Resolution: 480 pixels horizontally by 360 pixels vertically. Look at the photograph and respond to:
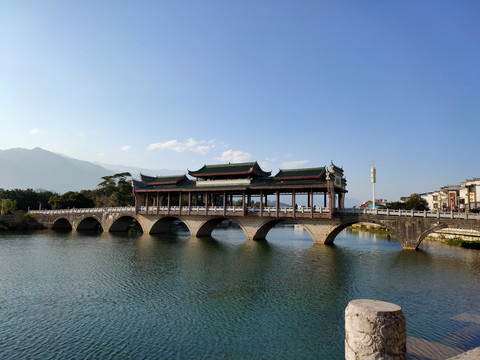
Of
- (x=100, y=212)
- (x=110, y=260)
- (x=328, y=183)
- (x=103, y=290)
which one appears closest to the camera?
(x=103, y=290)

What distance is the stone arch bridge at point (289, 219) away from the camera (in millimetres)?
31594

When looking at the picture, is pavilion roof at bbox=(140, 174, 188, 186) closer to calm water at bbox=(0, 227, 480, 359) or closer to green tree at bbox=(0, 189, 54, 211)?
calm water at bbox=(0, 227, 480, 359)

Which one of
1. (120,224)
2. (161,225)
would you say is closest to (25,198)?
(120,224)

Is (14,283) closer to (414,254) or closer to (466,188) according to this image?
(414,254)

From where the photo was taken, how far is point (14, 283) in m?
19.3

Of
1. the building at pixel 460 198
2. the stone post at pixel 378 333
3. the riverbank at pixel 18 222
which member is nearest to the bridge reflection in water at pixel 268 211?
the riverbank at pixel 18 222

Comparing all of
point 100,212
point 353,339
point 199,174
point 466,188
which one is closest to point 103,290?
point 353,339

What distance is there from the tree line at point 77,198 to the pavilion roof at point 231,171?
3025cm

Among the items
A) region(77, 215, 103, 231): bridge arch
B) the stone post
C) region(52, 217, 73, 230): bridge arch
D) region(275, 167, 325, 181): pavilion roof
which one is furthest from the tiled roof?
the stone post

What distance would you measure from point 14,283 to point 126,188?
2136 inches

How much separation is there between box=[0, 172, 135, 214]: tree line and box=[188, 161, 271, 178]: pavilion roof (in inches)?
1191

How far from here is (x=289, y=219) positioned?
124 feet

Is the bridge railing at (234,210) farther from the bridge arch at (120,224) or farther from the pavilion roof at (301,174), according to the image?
the bridge arch at (120,224)

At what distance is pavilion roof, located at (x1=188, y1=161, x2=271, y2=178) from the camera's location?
4114cm
